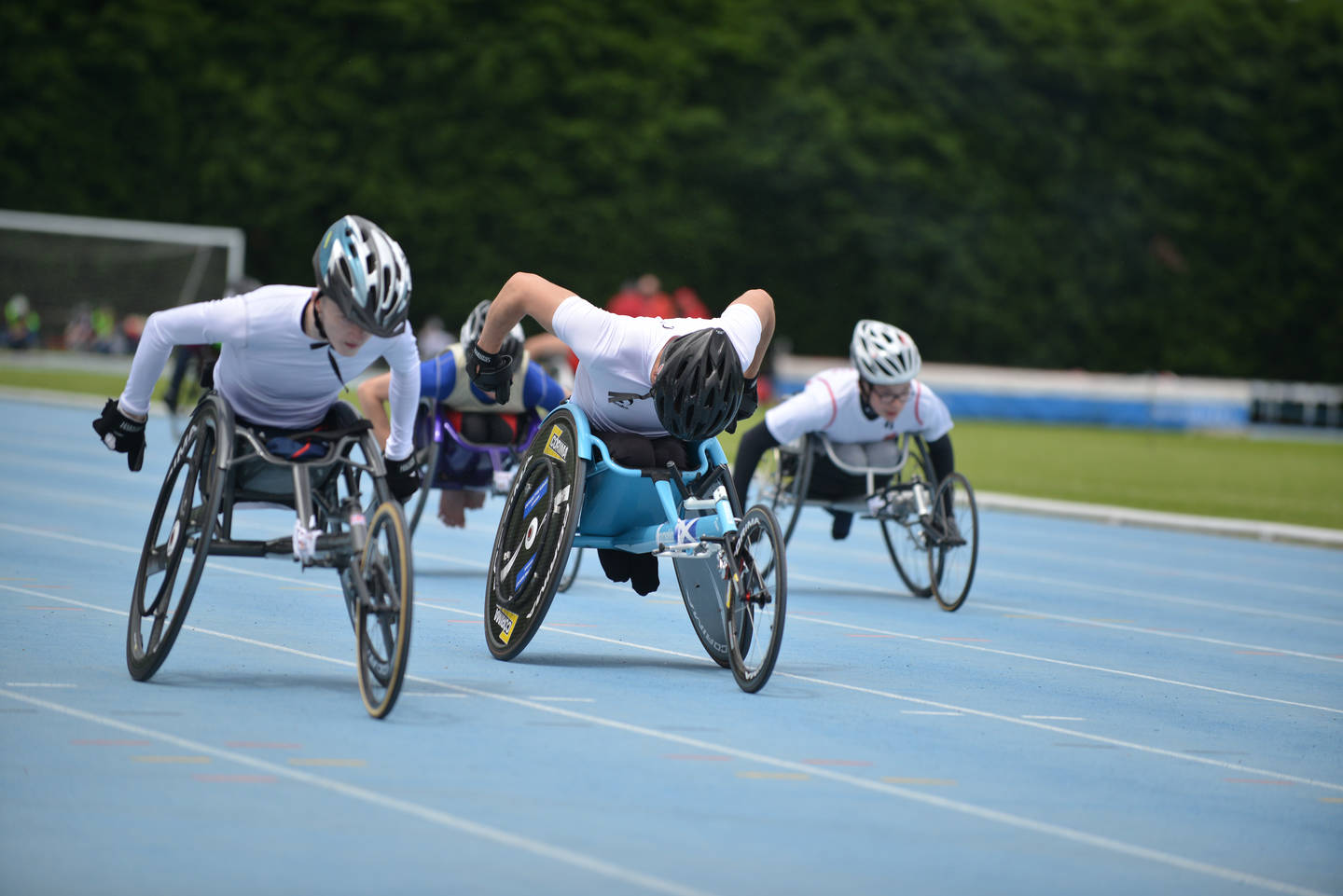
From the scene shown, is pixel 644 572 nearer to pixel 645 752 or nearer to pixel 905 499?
pixel 645 752

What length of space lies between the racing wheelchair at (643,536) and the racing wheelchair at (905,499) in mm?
3300

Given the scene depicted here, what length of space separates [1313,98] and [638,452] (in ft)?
183

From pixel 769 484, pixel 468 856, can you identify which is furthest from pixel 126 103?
pixel 468 856

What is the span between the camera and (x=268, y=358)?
288 inches

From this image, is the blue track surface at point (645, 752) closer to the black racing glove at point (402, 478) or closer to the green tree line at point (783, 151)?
the black racing glove at point (402, 478)

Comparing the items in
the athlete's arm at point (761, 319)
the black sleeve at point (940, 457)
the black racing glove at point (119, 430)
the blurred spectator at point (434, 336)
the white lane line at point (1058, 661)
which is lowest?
the white lane line at point (1058, 661)

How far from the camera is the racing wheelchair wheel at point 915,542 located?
40.0 feet

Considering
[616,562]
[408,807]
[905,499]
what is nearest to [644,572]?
[616,562]

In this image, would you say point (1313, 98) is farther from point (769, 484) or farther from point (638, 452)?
point (638, 452)

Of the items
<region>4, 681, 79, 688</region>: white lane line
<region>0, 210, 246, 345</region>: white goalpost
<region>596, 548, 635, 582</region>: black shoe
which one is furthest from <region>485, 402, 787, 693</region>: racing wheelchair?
<region>0, 210, 246, 345</region>: white goalpost

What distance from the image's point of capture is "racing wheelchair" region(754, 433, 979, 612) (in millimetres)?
11859

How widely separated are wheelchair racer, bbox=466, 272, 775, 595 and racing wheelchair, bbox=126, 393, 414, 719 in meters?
0.84

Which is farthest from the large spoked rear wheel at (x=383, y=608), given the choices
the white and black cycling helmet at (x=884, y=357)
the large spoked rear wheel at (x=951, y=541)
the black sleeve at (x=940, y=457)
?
the black sleeve at (x=940, y=457)

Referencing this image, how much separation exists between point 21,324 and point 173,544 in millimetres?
40017
